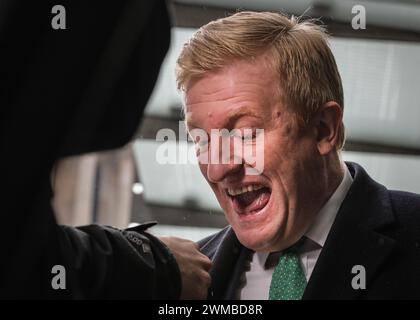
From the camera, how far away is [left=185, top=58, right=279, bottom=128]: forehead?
0.91 metres

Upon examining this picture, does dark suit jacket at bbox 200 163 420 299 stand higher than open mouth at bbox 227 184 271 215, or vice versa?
open mouth at bbox 227 184 271 215

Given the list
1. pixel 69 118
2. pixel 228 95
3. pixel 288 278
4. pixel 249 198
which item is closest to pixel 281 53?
pixel 228 95

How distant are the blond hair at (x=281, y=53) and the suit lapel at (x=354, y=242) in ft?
0.27

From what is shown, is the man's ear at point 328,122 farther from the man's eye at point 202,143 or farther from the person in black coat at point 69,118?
the person in black coat at point 69,118

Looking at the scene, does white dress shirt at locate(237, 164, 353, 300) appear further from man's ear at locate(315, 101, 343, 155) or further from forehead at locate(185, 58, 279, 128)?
forehead at locate(185, 58, 279, 128)

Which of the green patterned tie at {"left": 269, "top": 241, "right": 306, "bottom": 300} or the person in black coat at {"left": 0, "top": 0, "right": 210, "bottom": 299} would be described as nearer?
the person in black coat at {"left": 0, "top": 0, "right": 210, "bottom": 299}

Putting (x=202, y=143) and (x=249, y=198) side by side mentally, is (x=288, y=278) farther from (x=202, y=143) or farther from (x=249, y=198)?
(x=202, y=143)

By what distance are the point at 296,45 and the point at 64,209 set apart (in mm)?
410

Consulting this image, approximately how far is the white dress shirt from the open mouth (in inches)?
3.5

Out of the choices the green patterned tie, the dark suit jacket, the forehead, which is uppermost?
the forehead

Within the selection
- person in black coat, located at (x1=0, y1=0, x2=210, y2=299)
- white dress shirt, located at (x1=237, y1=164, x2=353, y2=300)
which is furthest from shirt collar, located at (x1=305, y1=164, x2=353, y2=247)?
person in black coat, located at (x1=0, y1=0, x2=210, y2=299)
